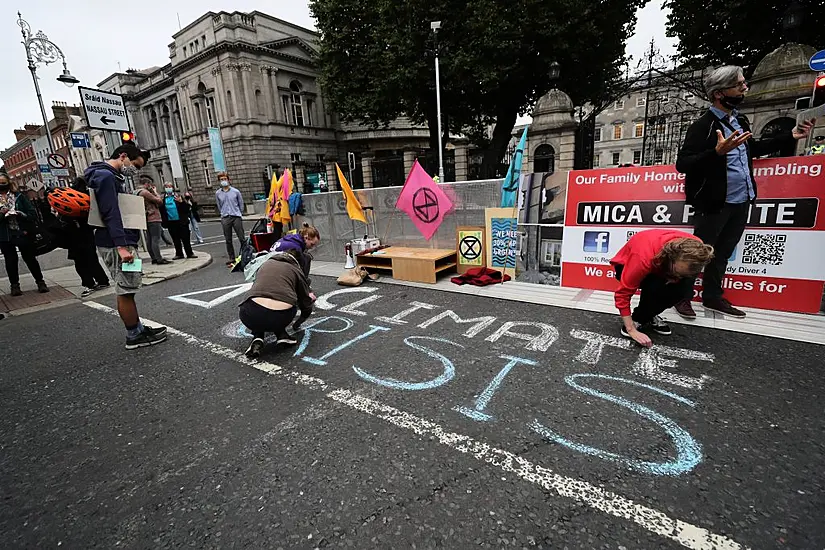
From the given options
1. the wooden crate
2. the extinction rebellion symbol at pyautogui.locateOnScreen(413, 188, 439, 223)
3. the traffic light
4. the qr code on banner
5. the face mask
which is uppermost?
the traffic light

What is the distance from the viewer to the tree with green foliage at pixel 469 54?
15.9 metres

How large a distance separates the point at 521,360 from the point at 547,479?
4.65 feet

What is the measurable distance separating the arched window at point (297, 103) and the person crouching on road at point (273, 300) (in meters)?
36.0

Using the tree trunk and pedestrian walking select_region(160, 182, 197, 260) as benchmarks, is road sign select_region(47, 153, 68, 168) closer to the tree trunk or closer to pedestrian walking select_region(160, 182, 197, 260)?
pedestrian walking select_region(160, 182, 197, 260)

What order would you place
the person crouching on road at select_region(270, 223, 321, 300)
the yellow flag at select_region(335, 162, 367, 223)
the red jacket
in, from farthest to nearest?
the yellow flag at select_region(335, 162, 367, 223)
the person crouching on road at select_region(270, 223, 321, 300)
the red jacket

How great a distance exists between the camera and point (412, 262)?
20.4 feet

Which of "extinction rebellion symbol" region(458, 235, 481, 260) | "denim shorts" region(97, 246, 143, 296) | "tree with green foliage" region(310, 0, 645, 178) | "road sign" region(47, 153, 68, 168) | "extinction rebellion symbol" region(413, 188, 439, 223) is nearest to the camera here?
"denim shorts" region(97, 246, 143, 296)

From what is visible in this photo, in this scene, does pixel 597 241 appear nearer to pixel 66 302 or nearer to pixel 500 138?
pixel 66 302

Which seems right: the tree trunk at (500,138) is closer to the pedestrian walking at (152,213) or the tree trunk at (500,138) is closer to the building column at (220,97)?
the pedestrian walking at (152,213)

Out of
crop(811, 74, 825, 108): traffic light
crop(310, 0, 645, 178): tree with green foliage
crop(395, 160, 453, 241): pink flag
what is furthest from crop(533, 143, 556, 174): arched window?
crop(811, 74, 825, 108): traffic light

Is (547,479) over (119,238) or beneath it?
beneath

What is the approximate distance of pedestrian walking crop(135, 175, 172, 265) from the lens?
27.1 feet

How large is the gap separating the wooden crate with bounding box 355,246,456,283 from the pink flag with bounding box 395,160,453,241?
47cm

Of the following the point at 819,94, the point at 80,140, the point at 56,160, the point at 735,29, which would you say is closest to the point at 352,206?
the point at 819,94
